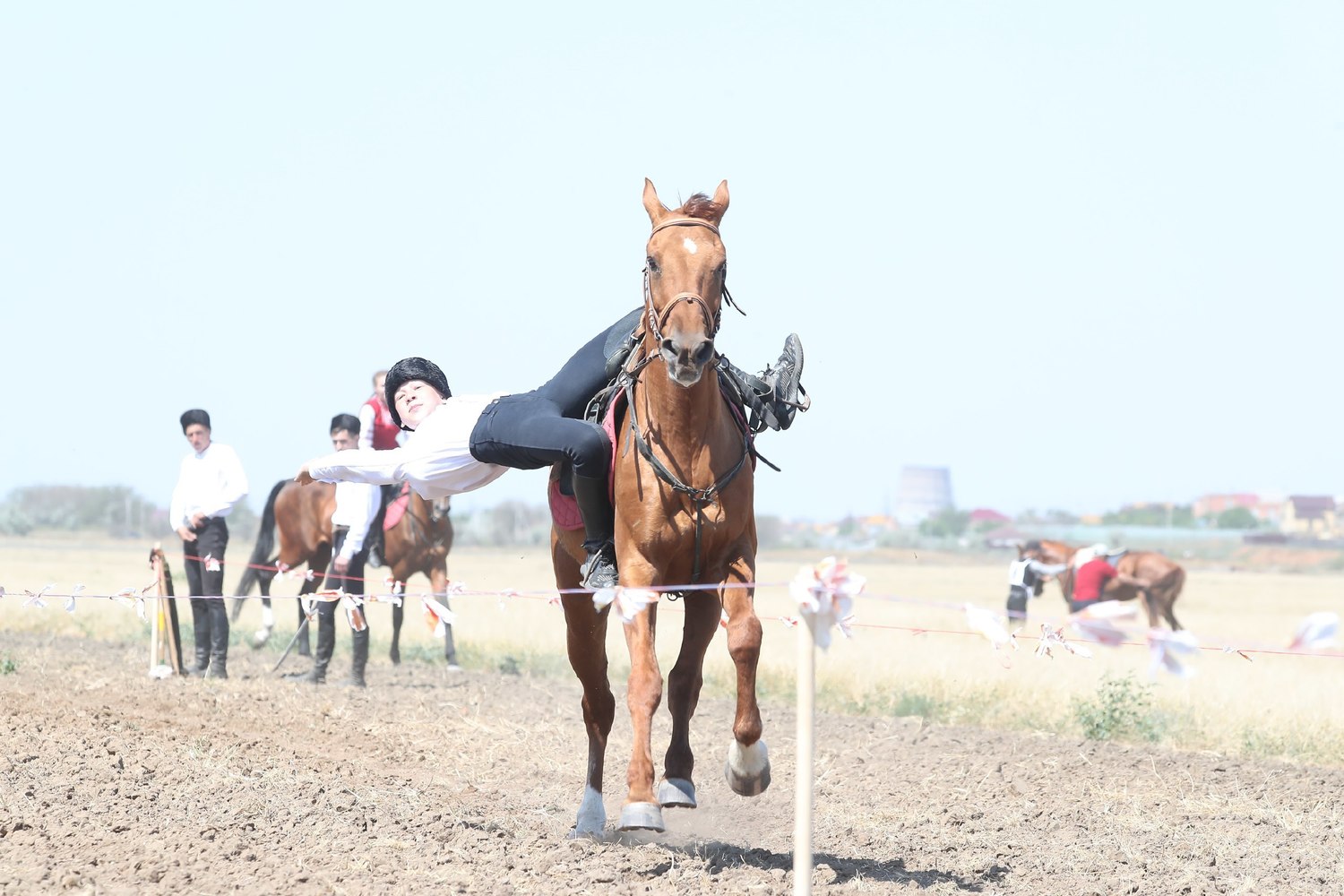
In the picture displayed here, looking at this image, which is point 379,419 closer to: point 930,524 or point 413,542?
point 413,542

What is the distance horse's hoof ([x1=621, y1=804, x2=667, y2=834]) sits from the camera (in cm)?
615

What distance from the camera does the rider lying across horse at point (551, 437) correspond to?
6.79 metres

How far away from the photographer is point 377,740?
1056cm

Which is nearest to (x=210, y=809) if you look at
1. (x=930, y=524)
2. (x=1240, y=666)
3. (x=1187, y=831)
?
(x=1187, y=831)

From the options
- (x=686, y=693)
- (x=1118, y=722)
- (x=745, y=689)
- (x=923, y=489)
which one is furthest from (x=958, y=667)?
(x=923, y=489)

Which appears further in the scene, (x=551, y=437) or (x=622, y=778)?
(x=622, y=778)

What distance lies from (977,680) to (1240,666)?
20.2 feet

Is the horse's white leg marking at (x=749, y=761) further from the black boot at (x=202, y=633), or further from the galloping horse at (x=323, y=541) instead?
the galloping horse at (x=323, y=541)

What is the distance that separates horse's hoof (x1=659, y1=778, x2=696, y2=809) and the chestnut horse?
1609 cm

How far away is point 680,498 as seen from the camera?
6426 mm

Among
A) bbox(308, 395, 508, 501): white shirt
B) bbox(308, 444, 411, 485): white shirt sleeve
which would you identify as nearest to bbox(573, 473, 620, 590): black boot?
bbox(308, 395, 508, 501): white shirt

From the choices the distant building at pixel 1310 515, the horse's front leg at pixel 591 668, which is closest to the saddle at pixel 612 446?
the horse's front leg at pixel 591 668

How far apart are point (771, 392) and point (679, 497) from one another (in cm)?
98

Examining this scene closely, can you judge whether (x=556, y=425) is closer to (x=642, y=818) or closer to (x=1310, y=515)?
(x=642, y=818)
